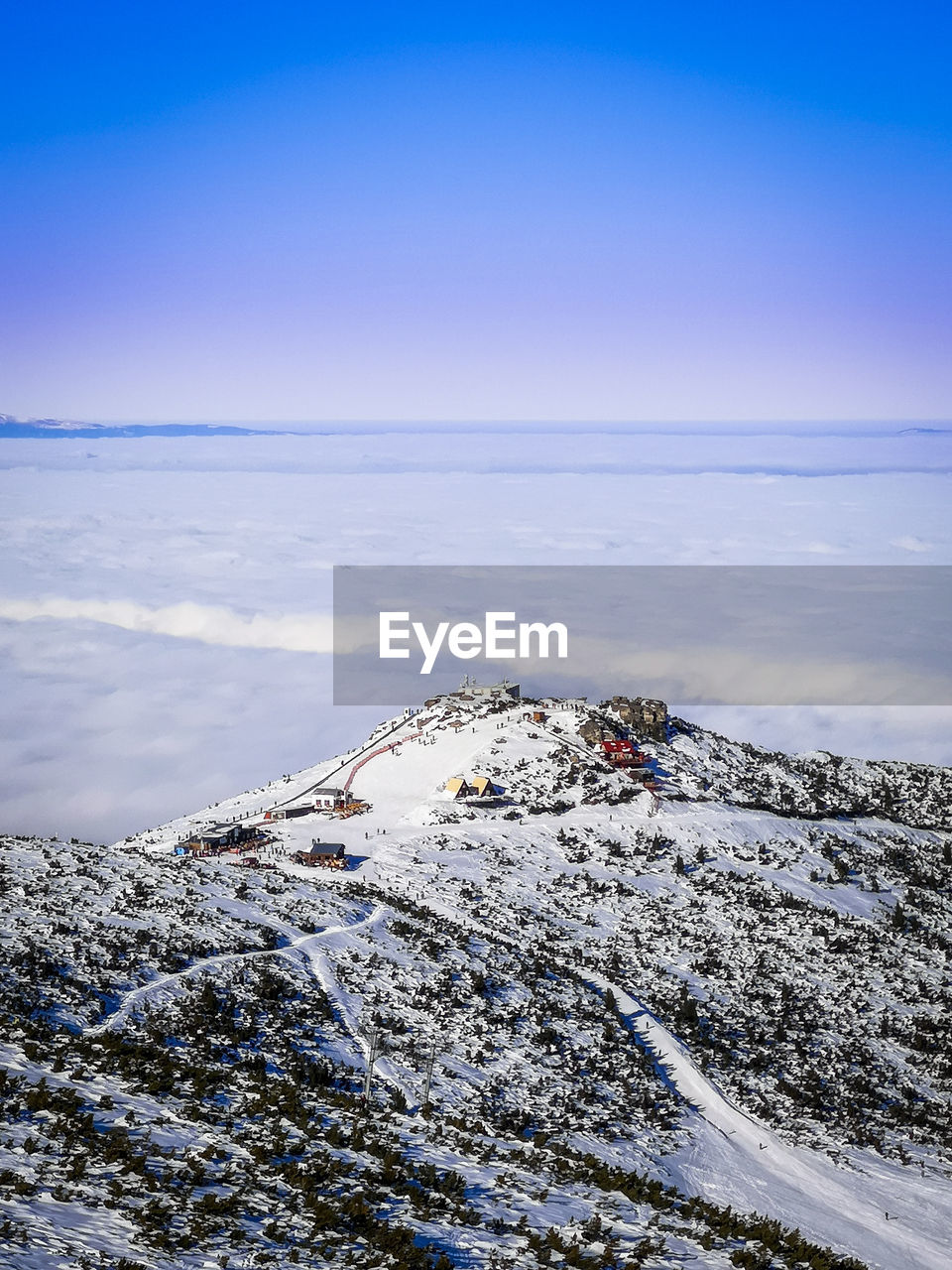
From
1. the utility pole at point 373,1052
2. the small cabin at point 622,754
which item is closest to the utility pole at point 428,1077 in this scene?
the utility pole at point 373,1052

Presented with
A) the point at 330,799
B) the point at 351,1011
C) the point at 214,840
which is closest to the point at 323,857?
the point at 214,840

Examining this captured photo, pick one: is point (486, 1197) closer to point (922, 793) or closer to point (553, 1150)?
point (553, 1150)

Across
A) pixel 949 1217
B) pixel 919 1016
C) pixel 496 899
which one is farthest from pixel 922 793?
pixel 949 1217

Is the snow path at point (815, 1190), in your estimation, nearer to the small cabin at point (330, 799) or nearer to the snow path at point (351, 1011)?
the snow path at point (351, 1011)

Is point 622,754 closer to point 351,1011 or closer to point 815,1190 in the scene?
point 351,1011

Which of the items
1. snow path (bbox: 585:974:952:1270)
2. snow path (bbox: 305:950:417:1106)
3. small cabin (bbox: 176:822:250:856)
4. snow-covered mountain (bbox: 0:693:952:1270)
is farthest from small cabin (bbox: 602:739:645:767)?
snow path (bbox: 585:974:952:1270)
